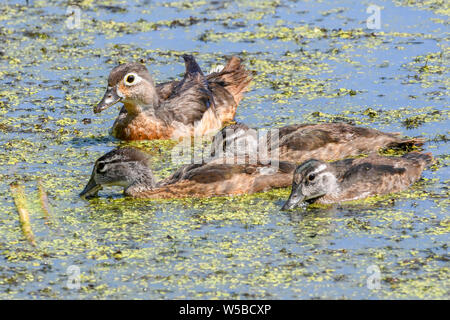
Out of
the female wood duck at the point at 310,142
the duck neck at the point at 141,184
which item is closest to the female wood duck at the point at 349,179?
the female wood duck at the point at 310,142

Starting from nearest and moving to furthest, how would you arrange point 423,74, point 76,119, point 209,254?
point 209,254 → point 76,119 → point 423,74

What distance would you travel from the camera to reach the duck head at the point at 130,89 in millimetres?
14102

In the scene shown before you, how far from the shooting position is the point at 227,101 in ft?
49.4

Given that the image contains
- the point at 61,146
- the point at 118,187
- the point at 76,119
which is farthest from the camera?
the point at 76,119

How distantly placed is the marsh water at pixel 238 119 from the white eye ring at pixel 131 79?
72 cm

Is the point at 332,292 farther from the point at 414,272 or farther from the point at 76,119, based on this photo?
the point at 76,119

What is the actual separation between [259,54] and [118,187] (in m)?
5.53

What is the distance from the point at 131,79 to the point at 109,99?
416 mm

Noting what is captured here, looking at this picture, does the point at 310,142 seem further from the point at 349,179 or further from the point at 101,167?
the point at 101,167

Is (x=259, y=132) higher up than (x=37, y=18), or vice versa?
(x=37, y=18)

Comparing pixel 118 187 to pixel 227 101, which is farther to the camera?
pixel 227 101

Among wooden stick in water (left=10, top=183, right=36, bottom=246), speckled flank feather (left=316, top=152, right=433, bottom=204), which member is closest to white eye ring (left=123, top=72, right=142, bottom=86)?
wooden stick in water (left=10, top=183, right=36, bottom=246)

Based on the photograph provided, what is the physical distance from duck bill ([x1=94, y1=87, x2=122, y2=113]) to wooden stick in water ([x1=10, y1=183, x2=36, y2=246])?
8.48 feet

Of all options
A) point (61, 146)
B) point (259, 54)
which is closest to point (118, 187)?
point (61, 146)
